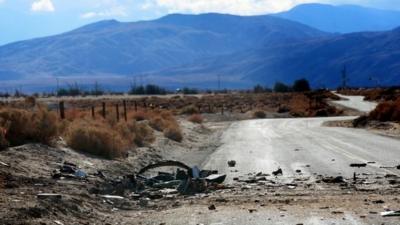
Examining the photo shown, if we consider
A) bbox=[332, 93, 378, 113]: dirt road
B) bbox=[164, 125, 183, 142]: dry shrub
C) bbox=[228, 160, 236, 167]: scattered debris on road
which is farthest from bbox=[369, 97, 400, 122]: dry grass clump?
bbox=[228, 160, 236, 167]: scattered debris on road

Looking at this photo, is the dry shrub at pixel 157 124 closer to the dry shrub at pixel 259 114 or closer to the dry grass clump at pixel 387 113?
the dry grass clump at pixel 387 113

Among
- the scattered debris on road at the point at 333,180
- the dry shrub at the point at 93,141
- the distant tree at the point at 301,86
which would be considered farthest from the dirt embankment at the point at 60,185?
the distant tree at the point at 301,86

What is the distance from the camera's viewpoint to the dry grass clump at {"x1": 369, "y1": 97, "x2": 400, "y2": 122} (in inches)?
1956

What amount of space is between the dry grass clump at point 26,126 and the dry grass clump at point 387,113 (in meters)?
32.0

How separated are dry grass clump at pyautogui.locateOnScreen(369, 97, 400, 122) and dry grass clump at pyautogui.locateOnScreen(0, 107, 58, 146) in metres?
32.0

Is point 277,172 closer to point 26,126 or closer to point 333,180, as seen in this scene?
point 333,180

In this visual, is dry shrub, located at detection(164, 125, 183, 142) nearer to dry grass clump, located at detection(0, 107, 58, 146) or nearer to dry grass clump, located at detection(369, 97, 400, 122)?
dry grass clump, located at detection(0, 107, 58, 146)

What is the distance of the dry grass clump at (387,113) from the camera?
49691mm

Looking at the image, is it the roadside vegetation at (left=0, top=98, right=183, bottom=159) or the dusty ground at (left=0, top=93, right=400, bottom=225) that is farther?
the roadside vegetation at (left=0, top=98, right=183, bottom=159)

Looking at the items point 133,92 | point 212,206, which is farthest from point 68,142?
point 133,92

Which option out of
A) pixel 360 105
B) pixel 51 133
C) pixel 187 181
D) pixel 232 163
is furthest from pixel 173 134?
pixel 360 105

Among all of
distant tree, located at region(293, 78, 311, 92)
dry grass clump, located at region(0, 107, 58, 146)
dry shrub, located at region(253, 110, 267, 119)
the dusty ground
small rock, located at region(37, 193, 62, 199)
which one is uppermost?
dry grass clump, located at region(0, 107, 58, 146)

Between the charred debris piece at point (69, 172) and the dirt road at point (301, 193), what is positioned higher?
the charred debris piece at point (69, 172)

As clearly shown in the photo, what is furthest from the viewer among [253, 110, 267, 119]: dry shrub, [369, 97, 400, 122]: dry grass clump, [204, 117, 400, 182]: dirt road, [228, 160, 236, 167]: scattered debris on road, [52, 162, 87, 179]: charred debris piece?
[253, 110, 267, 119]: dry shrub
